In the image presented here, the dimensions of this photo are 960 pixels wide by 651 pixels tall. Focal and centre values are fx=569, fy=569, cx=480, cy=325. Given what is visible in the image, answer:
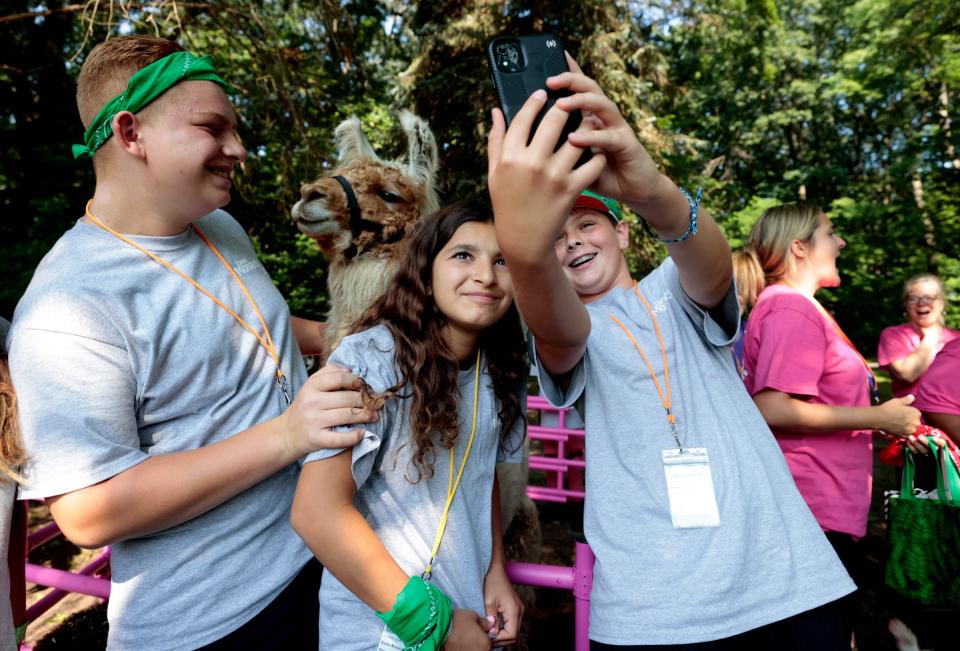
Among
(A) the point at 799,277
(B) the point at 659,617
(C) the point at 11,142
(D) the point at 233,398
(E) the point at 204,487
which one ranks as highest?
(C) the point at 11,142

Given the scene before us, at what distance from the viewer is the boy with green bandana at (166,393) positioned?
1.18 metres

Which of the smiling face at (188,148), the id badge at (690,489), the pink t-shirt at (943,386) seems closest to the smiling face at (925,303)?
the pink t-shirt at (943,386)

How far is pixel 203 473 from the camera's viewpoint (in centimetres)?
124

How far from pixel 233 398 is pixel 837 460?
2.25 metres

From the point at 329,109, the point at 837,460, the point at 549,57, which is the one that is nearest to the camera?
the point at 549,57

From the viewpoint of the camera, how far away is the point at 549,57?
977 millimetres

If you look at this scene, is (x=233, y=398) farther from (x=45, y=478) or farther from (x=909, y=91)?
(x=909, y=91)

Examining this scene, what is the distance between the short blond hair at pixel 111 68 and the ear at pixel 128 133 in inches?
3.5

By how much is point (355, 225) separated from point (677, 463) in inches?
67.0

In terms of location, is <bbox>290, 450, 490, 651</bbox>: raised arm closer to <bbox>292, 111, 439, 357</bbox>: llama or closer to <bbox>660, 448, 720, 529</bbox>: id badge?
<bbox>660, 448, 720, 529</bbox>: id badge

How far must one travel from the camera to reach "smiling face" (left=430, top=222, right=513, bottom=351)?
153 centimetres

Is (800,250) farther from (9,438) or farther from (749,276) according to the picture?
(9,438)

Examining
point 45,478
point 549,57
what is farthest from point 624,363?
point 45,478

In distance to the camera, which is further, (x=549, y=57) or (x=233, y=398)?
(x=233, y=398)
